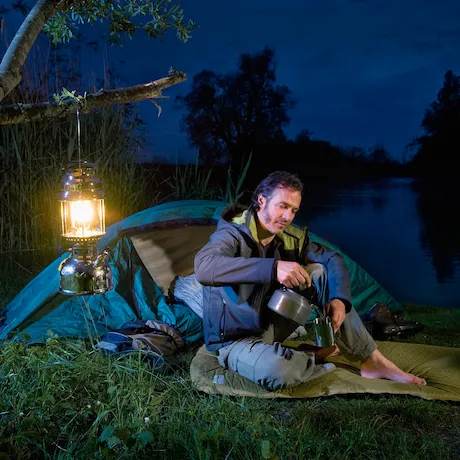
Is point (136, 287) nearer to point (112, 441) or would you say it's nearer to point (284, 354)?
point (284, 354)

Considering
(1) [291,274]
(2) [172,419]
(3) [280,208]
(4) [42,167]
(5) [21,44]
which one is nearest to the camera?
(2) [172,419]

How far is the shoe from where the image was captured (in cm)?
385

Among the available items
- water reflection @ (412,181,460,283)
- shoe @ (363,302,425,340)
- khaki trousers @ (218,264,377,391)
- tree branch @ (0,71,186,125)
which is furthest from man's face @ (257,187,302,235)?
water reflection @ (412,181,460,283)

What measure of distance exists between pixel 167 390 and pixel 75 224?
0.93 m

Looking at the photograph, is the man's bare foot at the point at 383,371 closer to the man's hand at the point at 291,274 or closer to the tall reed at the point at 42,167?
the man's hand at the point at 291,274

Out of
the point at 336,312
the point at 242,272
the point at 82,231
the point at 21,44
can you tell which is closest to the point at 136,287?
the point at 82,231

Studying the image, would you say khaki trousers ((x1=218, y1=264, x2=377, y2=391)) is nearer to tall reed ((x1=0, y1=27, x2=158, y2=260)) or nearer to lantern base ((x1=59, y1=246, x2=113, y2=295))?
lantern base ((x1=59, y1=246, x2=113, y2=295))

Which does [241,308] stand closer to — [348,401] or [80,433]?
[348,401]

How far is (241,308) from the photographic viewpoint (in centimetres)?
294

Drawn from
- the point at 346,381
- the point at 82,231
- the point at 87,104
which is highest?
the point at 87,104

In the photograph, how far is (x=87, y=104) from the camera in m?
2.65

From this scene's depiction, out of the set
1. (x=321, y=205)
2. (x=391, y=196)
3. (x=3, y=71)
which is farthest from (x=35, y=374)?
(x=391, y=196)

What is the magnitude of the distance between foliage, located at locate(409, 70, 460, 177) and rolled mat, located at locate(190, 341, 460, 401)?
18905mm

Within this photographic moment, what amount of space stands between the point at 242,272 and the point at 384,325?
156 centimetres
